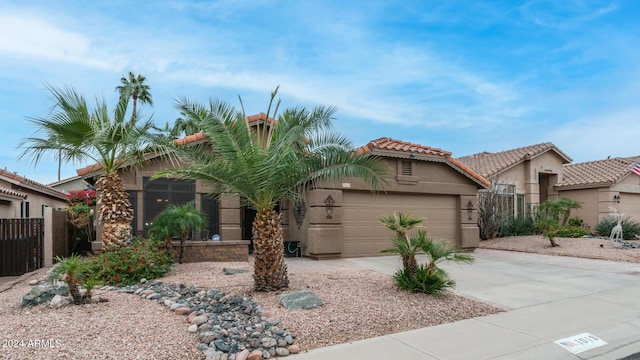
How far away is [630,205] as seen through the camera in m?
22.4

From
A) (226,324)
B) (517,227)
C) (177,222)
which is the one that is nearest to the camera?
(226,324)

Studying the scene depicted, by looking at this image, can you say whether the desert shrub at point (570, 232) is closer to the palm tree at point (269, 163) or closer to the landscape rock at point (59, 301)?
the palm tree at point (269, 163)

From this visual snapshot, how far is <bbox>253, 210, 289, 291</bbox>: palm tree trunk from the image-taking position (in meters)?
7.37

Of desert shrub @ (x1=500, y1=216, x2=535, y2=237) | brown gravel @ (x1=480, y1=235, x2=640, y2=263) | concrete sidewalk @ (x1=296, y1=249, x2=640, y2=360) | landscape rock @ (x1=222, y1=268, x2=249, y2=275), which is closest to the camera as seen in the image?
concrete sidewalk @ (x1=296, y1=249, x2=640, y2=360)

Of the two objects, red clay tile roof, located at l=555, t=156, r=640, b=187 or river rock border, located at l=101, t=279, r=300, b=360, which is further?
red clay tile roof, located at l=555, t=156, r=640, b=187

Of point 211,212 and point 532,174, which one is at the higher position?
point 532,174

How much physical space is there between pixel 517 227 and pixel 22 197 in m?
21.7

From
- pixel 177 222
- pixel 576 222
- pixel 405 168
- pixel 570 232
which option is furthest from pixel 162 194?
pixel 576 222

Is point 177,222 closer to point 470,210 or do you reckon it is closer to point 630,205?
point 470,210

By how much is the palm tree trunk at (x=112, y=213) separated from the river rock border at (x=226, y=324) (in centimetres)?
204

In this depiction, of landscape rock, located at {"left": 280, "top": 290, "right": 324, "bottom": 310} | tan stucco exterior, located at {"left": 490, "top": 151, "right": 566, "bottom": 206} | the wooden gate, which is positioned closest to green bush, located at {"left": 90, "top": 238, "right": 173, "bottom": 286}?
landscape rock, located at {"left": 280, "top": 290, "right": 324, "bottom": 310}

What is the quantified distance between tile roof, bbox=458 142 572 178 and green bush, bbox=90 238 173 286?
16.4m

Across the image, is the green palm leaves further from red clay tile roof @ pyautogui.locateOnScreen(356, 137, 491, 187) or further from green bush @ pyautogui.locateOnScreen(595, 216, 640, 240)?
green bush @ pyautogui.locateOnScreen(595, 216, 640, 240)

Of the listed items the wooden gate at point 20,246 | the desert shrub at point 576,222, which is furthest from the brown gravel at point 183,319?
the desert shrub at point 576,222
